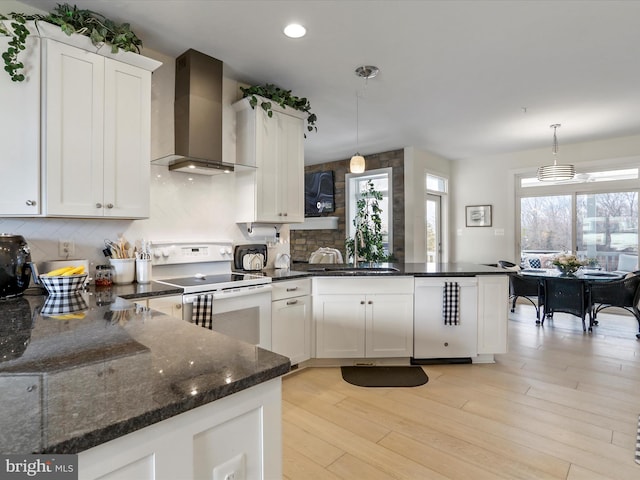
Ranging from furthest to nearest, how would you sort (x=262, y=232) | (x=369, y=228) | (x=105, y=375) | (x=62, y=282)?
1. (x=369, y=228)
2. (x=262, y=232)
3. (x=62, y=282)
4. (x=105, y=375)

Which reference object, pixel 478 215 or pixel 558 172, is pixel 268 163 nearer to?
pixel 558 172

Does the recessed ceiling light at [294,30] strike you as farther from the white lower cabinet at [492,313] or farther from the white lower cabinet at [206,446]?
the white lower cabinet at [492,313]

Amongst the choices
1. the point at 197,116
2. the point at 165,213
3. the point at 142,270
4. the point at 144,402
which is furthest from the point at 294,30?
the point at 144,402

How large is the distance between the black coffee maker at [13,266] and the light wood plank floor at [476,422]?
5.56ft

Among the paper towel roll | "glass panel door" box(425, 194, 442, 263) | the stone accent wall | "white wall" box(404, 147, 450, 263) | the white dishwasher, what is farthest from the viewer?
"glass panel door" box(425, 194, 442, 263)

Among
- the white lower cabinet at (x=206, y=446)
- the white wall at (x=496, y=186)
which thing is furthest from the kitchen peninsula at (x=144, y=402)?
the white wall at (x=496, y=186)

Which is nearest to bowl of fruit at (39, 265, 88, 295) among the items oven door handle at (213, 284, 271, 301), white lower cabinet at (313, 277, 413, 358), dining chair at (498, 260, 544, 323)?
oven door handle at (213, 284, 271, 301)

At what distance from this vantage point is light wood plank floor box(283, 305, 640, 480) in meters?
1.89

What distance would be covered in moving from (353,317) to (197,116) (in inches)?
83.2

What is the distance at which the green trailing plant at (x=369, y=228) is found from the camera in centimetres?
593

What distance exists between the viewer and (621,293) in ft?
14.0

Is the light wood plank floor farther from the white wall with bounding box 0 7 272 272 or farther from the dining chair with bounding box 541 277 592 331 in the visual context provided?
the white wall with bounding box 0 7 272 272

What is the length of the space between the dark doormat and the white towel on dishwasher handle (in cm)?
133

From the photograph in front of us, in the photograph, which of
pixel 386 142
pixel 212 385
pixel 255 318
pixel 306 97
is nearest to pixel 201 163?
pixel 255 318
